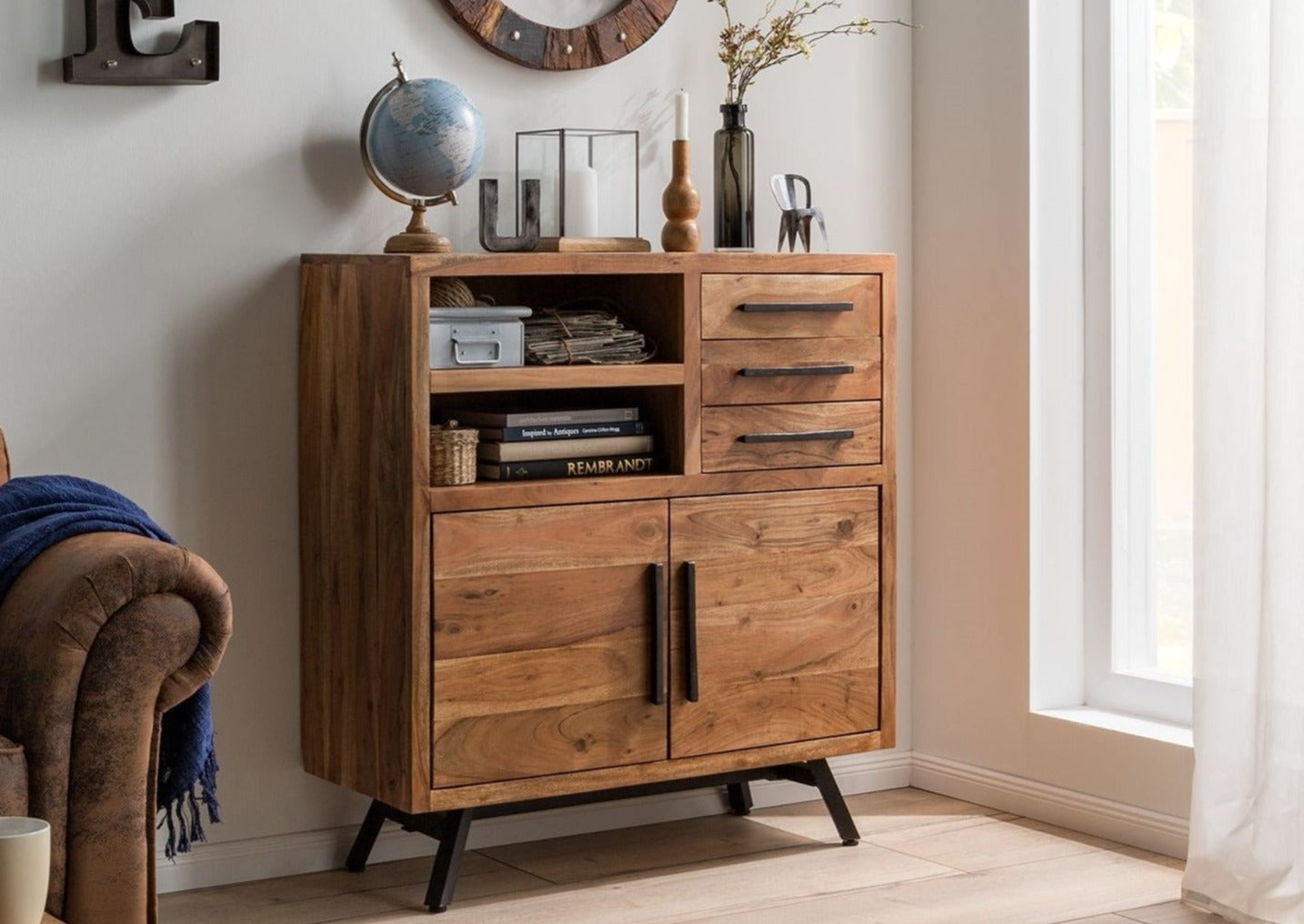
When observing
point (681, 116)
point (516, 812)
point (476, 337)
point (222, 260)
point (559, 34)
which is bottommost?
point (516, 812)

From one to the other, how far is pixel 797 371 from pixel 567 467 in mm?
444

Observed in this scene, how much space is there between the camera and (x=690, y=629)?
2.88 meters

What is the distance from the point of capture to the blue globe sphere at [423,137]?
109 inches

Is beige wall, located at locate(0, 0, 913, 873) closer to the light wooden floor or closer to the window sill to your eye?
the light wooden floor

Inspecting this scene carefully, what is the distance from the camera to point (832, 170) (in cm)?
343

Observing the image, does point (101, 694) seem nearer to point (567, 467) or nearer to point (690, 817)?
point (567, 467)

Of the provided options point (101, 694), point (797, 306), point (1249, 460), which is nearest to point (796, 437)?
point (797, 306)

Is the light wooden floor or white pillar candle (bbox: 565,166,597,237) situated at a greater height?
white pillar candle (bbox: 565,166,597,237)

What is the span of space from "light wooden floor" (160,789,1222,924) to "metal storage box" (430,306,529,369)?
88 centimetres

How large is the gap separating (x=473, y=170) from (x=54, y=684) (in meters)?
1.26

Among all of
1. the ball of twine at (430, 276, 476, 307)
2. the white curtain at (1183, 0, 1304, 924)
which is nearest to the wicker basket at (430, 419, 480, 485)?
the ball of twine at (430, 276, 476, 307)

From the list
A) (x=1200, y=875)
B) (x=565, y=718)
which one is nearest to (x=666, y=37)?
(x=565, y=718)

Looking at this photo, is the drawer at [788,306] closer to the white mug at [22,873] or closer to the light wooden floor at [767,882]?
the light wooden floor at [767,882]

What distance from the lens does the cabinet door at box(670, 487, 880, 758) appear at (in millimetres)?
2889
